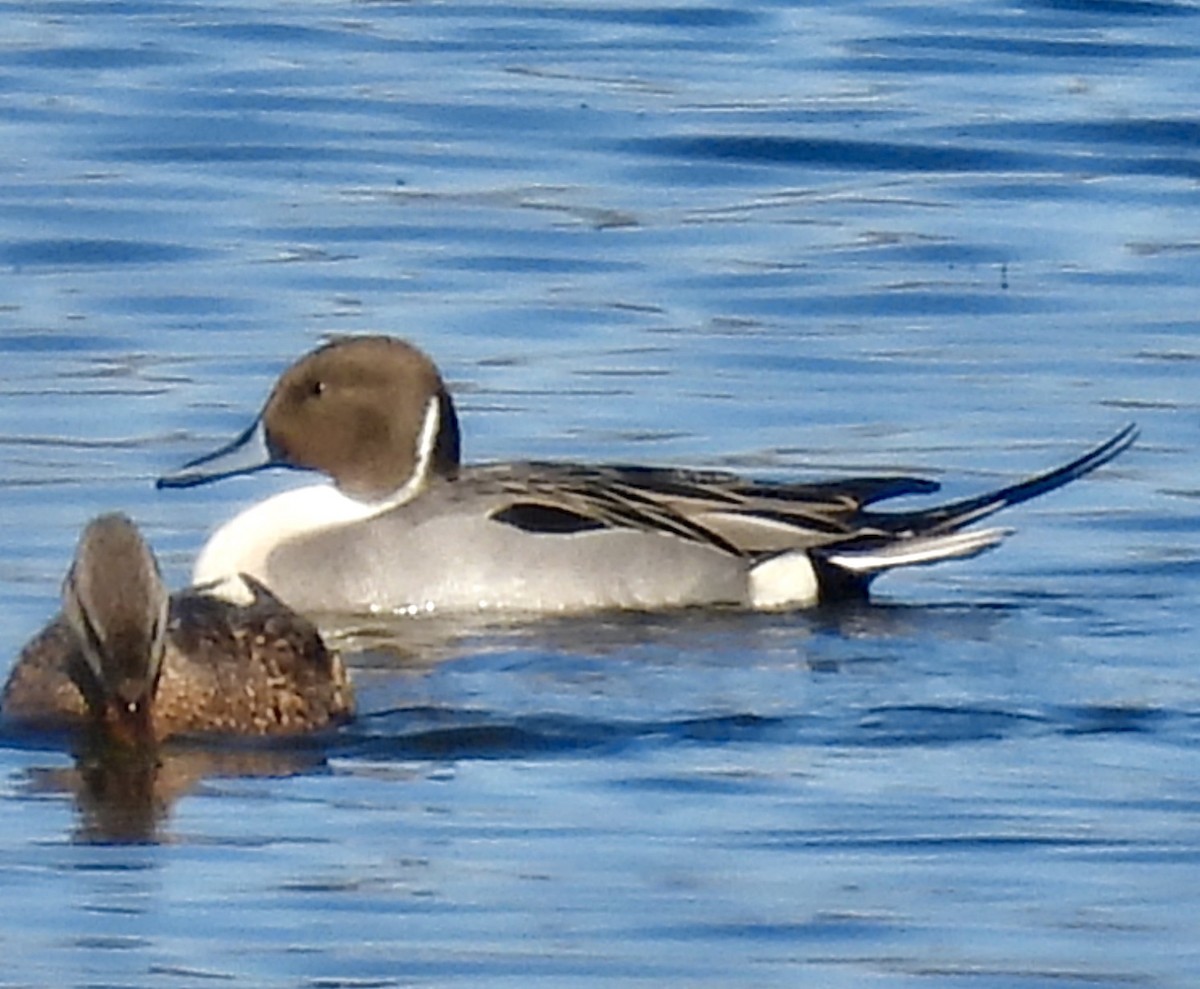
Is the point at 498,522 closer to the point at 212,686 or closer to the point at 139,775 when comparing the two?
the point at 212,686

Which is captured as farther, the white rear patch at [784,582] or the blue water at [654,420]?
the white rear patch at [784,582]

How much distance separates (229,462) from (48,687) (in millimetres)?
2278

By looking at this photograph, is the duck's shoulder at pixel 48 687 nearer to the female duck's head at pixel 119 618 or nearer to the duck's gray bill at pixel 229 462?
the female duck's head at pixel 119 618

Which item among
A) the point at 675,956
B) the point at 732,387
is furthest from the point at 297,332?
the point at 675,956

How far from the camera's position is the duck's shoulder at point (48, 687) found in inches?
395

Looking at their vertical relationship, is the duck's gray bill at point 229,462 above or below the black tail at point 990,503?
above

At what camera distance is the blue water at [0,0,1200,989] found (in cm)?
841

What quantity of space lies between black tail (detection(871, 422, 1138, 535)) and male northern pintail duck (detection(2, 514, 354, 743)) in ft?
7.26

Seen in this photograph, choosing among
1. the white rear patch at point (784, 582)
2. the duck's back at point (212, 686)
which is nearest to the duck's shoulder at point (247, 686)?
the duck's back at point (212, 686)

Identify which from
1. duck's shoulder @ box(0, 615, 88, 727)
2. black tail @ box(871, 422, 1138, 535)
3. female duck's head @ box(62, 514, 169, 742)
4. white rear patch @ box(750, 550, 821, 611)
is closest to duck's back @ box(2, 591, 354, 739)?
duck's shoulder @ box(0, 615, 88, 727)

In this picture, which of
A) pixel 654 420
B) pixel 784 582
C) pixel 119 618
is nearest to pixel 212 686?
pixel 119 618

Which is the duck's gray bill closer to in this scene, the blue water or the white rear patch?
the blue water

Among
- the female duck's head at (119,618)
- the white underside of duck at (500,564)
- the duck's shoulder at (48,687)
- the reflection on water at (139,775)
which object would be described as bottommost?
the white underside of duck at (500,564)

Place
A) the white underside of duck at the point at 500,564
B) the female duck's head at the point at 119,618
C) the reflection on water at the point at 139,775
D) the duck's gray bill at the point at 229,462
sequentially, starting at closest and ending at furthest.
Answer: the reflection on water at the point at 139,775, the female duck's head at the point at 119,618, the white underside of duck at the point at 500,564, the duck's gray bill at the point at 229,462
